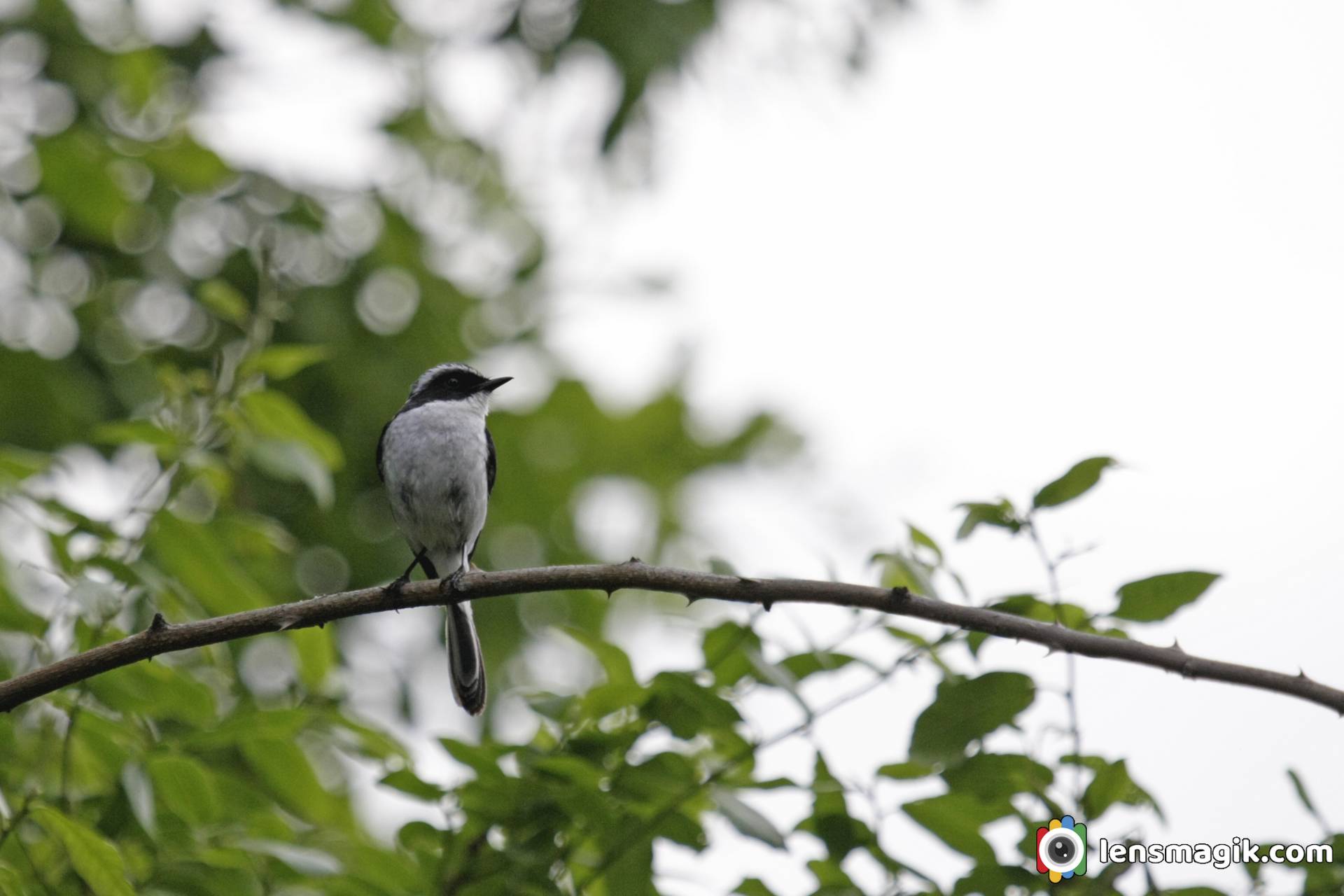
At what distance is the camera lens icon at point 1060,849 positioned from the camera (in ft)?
9.31

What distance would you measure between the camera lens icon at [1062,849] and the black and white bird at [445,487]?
260 cm

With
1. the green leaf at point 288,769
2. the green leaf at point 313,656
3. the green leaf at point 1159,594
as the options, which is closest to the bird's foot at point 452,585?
the green leaf at point 313,656

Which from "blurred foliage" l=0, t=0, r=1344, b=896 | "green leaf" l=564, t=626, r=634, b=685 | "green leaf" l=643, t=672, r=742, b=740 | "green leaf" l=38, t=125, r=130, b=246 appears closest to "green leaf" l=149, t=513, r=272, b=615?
"blurred foliage" l=0, t=0, r=1344, b=896

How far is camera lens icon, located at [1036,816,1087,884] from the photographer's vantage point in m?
2.83

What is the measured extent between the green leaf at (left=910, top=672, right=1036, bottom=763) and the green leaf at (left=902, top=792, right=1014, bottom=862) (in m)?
0.21

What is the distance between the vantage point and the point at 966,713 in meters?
2.77

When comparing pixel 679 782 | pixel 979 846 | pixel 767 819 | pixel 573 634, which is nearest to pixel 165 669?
pixel 573 634

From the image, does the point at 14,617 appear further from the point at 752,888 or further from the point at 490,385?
the point at 490,385

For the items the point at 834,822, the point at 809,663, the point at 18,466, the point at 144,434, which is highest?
the point at 809,663

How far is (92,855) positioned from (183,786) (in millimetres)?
487

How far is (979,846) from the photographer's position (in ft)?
9.55

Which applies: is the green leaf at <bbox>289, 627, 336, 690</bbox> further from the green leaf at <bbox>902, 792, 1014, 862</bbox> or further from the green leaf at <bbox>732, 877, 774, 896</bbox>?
the green leaf at <bbox>902, 792, 1014, 862</bbox>

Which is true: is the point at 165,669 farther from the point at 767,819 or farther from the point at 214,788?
the point at 767,819

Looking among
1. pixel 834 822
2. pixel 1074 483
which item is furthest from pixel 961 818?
pixel 1074 483
